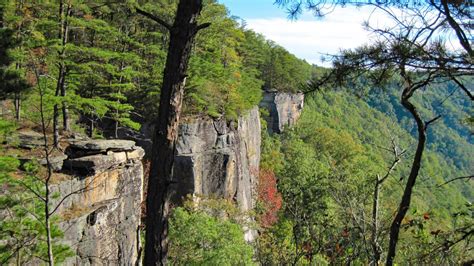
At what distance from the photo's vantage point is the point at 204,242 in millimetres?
17250

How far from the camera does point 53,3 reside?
46.5 ft

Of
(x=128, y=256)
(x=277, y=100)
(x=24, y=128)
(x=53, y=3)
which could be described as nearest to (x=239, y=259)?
(x=128, y=256)

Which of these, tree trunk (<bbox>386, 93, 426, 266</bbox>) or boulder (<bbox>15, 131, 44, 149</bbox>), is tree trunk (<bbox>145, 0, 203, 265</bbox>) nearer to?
tree trunk (<bbox>386, 93, 426, 266</bbox>)

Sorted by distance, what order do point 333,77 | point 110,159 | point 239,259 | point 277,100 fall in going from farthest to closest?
point 277,100, point 239,259, point 110,159, point 333,77

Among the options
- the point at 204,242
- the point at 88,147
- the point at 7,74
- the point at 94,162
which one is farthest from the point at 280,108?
the point at 7,74

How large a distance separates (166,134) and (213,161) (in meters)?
19.0

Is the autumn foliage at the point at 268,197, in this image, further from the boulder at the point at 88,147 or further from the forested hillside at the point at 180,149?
the boulder at the point at 88,147

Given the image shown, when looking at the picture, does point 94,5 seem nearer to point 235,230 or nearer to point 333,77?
point 235,230

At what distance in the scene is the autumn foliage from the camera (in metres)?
32.8

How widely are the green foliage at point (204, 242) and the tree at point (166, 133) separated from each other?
12338 mm

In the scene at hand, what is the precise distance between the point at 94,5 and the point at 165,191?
14.4 metres

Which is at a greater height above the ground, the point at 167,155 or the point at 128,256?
the point at 167,155

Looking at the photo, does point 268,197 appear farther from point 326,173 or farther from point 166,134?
point 166,134

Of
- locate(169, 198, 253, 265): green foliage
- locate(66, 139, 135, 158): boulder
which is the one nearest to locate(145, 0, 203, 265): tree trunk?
locate(66, 139, 135, 158): boulder
